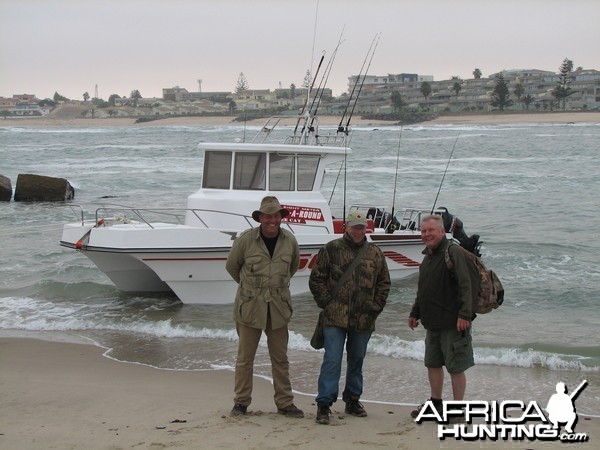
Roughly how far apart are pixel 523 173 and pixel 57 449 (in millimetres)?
35522

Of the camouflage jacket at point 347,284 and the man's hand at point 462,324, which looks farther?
the camouflage jacket at point 347,284

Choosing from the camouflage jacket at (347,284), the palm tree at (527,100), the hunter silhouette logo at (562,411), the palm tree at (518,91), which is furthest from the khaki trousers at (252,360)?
the palm tree at (518,91)

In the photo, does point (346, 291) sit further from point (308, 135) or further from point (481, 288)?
point (308, 135)

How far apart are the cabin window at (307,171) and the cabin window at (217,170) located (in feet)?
3.51

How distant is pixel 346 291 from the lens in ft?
20.7

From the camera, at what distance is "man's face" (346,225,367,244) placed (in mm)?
6266

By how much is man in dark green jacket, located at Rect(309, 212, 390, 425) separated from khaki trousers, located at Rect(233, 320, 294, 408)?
1.14ft

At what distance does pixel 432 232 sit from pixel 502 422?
1673 millimetres

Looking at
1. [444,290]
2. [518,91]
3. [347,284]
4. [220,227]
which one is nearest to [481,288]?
[444,290]

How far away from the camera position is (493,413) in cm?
688

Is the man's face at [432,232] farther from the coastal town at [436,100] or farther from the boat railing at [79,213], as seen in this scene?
the coastal town at [436,100]

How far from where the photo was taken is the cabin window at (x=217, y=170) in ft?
41.9

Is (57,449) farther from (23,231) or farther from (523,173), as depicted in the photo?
(523,173)

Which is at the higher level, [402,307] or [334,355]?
[334,355]
